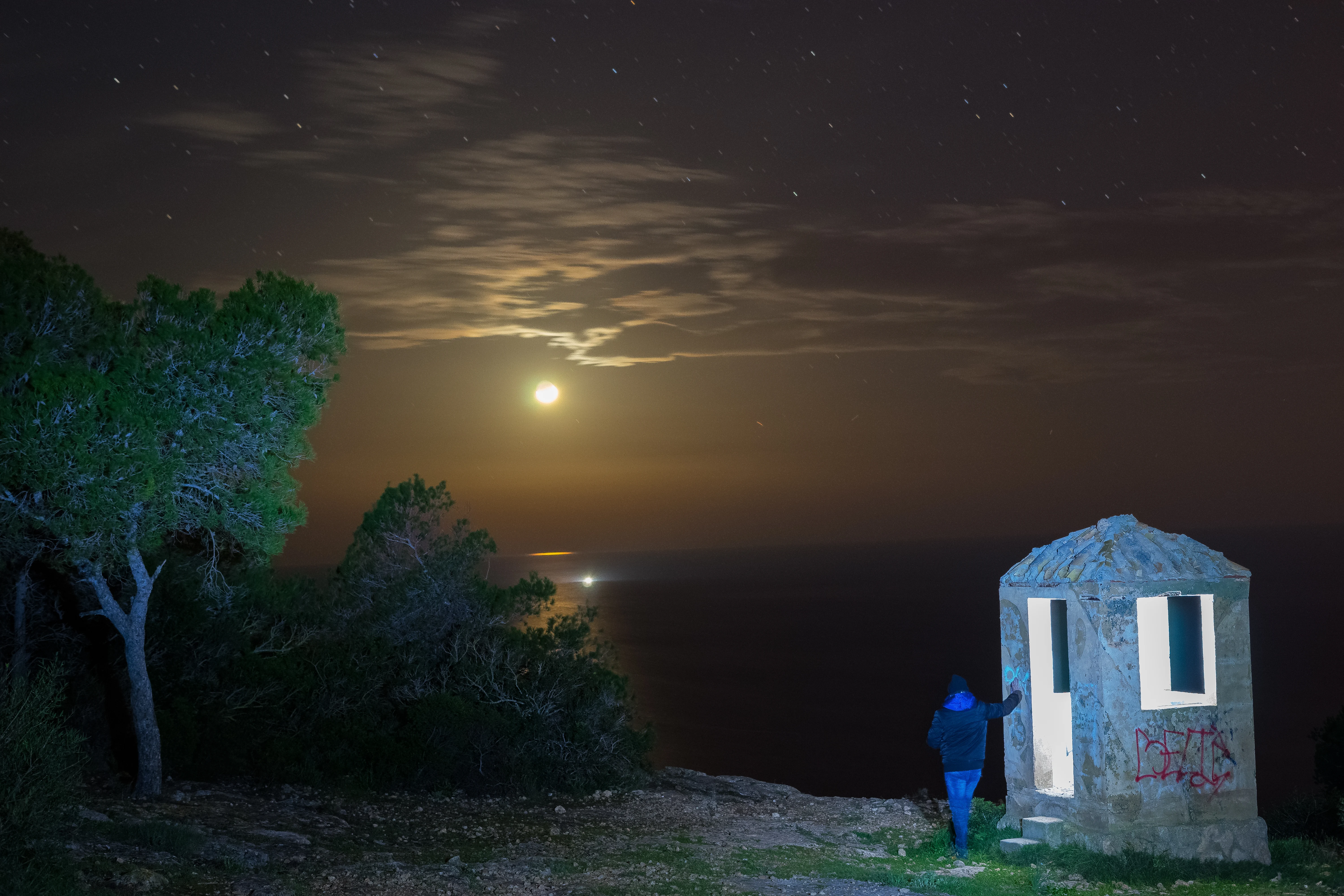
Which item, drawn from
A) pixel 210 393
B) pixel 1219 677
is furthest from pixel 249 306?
pixel 1219 677

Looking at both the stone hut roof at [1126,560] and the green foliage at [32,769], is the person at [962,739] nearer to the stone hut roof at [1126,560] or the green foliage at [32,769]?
the stone hut roof at [1126,560]

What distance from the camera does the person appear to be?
10172 mm

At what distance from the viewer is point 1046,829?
10.4 m

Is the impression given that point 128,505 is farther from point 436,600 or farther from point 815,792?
point 815,792

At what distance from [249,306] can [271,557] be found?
10.2 feet

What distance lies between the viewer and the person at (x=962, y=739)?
10.2 metres

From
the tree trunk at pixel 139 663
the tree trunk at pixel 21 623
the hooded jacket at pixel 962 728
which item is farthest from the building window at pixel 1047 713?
the tree trunk at pixel 21 623

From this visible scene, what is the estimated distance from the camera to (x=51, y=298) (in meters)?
12.0

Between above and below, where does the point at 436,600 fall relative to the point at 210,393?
below

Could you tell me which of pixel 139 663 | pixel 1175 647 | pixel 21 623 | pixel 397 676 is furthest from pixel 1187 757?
pixel 21 623

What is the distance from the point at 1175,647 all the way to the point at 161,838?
11726 millimetres

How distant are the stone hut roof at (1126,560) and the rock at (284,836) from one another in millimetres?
7074

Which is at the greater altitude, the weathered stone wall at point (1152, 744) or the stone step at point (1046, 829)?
the weathered stone wall at point (1152, 744)

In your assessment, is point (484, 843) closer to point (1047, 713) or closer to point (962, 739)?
point (962, 739)
